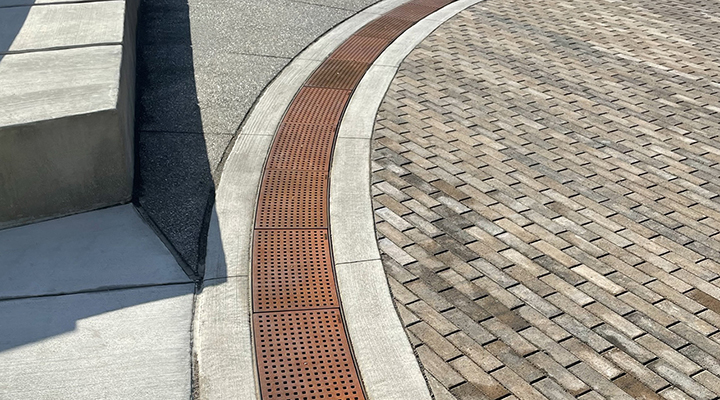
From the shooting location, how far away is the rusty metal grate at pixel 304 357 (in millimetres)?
4566

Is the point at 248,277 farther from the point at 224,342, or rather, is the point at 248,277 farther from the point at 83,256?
the point at 83,256

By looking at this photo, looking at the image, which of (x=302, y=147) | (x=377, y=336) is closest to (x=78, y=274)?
(x=377, y=336)

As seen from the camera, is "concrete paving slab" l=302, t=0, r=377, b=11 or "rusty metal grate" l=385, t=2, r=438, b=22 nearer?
"rusty metal grate" l=385, t=2, r=438, b=22

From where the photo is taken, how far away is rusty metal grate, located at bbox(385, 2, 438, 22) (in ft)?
36.6

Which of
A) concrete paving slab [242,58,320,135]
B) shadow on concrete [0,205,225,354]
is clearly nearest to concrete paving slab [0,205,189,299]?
shadow on concrete [0,205,225,354]

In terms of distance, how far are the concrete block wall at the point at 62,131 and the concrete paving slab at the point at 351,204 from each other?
1.71 m

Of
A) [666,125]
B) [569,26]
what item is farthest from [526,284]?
[569,26]

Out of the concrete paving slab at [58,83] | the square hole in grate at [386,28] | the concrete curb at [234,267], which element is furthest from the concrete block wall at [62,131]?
the square hole in grate at [386,28]

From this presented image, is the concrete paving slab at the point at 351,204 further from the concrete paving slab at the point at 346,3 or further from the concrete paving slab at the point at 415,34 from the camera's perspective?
the concrete paving slab at the point at 346,3

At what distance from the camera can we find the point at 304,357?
15.8 ft

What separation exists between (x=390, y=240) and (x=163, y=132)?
276 cm

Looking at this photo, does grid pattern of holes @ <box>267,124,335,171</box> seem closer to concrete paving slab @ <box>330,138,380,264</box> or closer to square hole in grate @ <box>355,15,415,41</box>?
concrete paving slab @ <box>330,138,380,264</box>

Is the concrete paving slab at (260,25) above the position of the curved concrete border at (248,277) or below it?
below

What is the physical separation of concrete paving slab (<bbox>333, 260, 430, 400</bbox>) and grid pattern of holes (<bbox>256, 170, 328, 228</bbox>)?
727 millimetres
